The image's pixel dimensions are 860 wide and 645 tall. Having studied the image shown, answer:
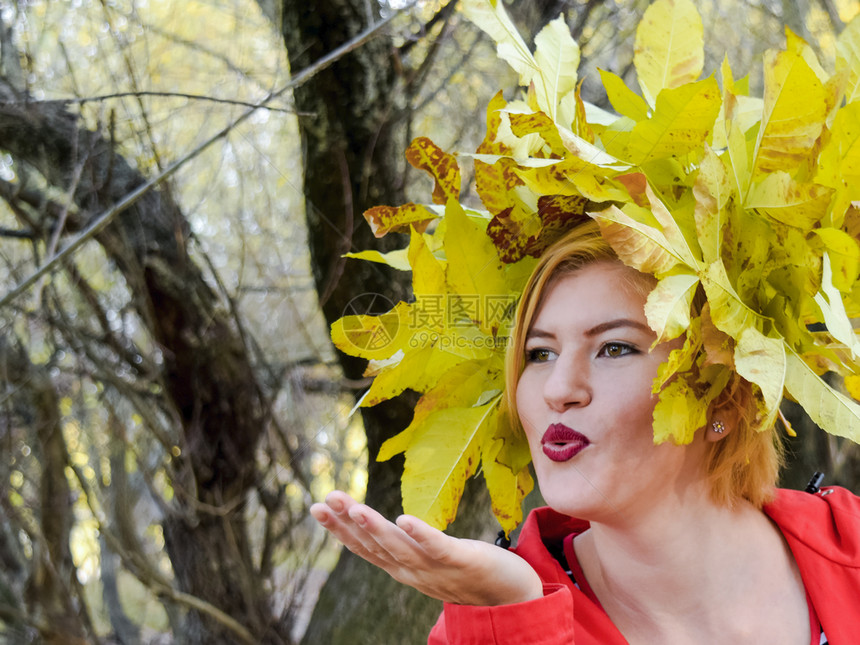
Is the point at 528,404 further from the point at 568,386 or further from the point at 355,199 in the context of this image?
the point at 355,199

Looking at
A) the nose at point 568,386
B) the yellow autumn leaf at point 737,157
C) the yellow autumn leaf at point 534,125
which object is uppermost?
the yellow autumn leaf at point 534,125

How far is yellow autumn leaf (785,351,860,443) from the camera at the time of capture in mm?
741

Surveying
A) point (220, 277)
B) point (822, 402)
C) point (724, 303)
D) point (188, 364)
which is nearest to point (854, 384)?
point (822, 402)

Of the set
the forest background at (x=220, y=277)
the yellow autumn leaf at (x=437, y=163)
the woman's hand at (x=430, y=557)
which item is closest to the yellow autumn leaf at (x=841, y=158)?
the yellow autumn leaf at (x=437, y=163)

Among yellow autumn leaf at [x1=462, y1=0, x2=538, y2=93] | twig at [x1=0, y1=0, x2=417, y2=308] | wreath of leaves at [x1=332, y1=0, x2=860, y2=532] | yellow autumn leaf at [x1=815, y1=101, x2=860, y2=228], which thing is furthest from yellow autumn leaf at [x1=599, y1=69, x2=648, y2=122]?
twig at [x1=0, y1=0, x2=417, y2=308]

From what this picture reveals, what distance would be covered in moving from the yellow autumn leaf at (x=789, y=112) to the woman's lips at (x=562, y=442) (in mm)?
383

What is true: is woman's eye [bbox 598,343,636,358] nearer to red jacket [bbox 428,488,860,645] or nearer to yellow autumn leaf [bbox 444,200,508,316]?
yellow autumn leaf [bbox 444,200,508,316]

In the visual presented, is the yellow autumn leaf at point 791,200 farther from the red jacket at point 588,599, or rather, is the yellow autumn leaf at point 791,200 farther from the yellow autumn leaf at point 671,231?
the red jacket at point 588,599

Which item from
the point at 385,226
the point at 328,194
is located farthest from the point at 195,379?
the point at 385,226

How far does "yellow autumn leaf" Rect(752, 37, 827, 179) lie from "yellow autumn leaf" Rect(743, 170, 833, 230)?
31 millimetres

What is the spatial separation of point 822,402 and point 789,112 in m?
0.32

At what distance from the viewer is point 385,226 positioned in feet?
3.09

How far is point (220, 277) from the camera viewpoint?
1.81 m

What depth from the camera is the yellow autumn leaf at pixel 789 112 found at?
753 millimetres
